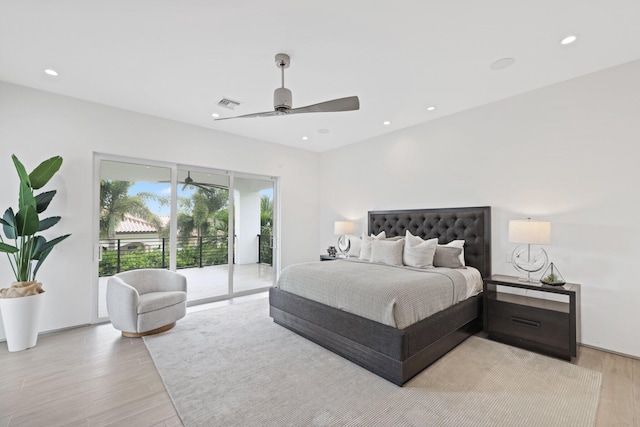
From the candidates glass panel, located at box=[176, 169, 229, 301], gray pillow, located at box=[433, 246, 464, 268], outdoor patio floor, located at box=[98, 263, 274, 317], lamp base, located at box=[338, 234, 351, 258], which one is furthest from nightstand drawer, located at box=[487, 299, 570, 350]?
glass panel, located at box=[176, 169, 229, 301]

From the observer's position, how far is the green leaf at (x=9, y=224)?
9.66ft

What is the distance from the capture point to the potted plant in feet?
9.43

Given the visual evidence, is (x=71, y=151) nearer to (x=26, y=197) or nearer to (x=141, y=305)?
(x=26, y=197)

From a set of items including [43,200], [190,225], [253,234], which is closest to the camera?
[43,200]

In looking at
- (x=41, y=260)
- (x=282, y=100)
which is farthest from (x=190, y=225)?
(x=282, y=100)

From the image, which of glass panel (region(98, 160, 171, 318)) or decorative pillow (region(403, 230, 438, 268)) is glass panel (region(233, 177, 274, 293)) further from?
decorative pillow (region(403, 230, 438, 268))

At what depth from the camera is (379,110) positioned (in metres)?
4.06

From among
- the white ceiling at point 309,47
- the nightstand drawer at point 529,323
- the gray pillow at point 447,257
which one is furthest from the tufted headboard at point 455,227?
the white ceiling at point 309,47

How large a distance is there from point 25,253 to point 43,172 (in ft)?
2.93

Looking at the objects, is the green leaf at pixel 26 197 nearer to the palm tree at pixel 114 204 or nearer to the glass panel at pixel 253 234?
the palm tree at pixel 114 204

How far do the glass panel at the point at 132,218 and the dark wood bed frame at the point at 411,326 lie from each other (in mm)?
2145

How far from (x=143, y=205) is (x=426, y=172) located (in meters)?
4.40

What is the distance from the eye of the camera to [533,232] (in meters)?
A: 3.03

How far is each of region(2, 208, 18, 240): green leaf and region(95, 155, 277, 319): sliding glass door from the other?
89cm
